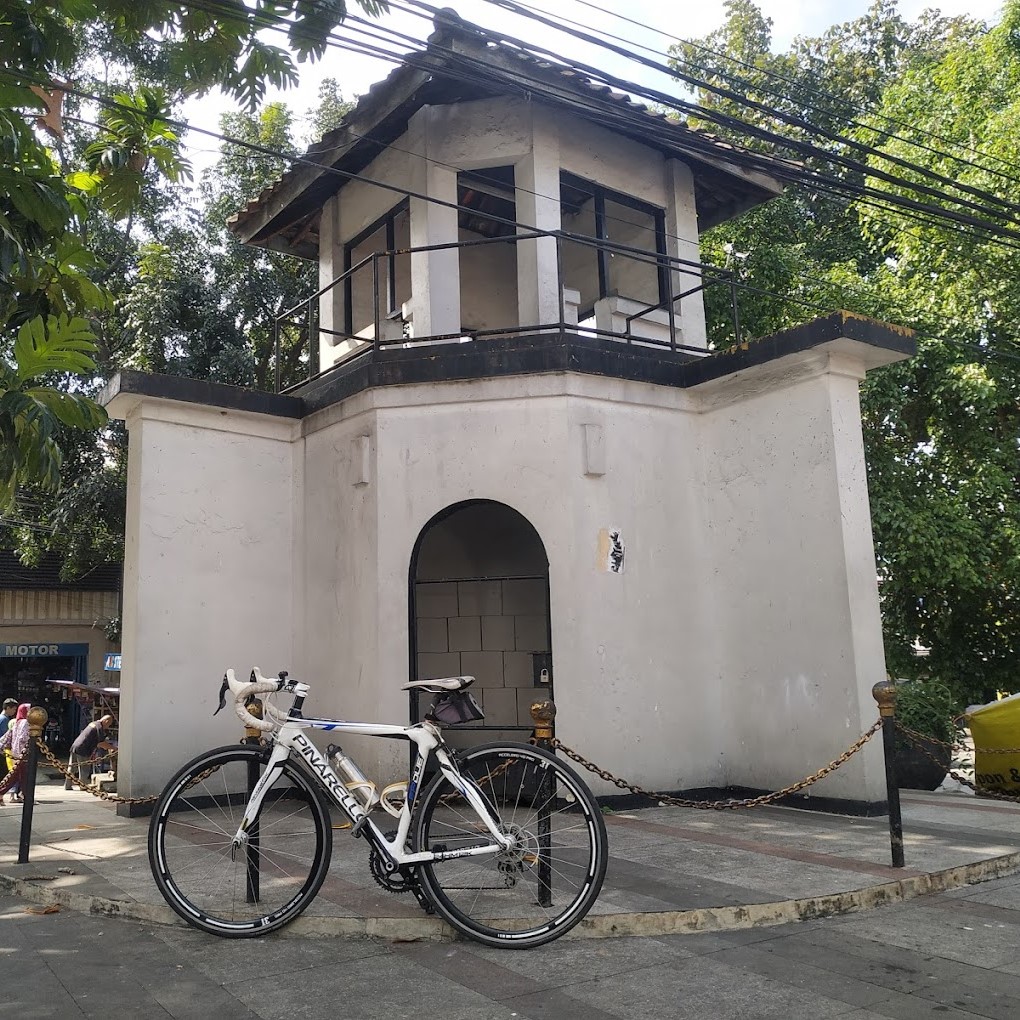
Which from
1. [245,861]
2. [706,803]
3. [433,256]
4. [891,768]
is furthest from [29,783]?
[433,256]

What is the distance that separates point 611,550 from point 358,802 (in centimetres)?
421

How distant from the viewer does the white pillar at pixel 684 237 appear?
35.8ft

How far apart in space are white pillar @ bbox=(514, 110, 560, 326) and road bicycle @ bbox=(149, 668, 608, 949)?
18.4 feet

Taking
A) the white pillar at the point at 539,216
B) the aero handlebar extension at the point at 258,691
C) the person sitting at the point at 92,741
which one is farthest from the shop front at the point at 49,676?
the aero handlebar extension at the point at 258,691

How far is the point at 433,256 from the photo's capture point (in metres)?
10.0

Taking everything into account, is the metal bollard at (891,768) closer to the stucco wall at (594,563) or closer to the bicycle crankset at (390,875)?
the stucco wall at (594,563)

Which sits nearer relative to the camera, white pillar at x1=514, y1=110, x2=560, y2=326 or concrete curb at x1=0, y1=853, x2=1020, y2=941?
concrete curb at x1=0, y1=853, x2=1020, y2=941

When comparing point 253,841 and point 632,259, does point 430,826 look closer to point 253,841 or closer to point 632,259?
point 253,841

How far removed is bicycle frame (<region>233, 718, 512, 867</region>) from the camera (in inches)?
186

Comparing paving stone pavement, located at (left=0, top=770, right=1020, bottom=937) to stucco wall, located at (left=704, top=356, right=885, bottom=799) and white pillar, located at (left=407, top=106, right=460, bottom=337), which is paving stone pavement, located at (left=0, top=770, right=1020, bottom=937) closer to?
stucco wall, located at (left=704, top=356, right=885, bottom=799)

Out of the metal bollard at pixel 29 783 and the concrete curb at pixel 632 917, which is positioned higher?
the metal bollard at pixel 29 783

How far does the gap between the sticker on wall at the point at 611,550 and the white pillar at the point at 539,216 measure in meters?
2.47

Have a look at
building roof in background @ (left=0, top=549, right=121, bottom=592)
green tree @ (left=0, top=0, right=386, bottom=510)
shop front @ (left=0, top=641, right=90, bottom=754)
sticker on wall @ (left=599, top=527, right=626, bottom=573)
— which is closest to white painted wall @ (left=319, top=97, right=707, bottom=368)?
sticker on wall @ (left=599, top=527, right=626, bottom=573)

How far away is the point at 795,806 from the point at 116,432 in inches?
547
